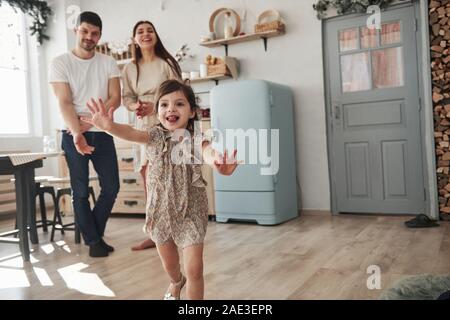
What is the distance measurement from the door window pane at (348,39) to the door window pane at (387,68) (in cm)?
20

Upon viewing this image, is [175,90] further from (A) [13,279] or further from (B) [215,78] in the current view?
(B) [215,78]

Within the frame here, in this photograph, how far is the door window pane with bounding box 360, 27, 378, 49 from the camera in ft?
12.2

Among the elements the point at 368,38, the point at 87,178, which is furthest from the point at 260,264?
the point at 368,38

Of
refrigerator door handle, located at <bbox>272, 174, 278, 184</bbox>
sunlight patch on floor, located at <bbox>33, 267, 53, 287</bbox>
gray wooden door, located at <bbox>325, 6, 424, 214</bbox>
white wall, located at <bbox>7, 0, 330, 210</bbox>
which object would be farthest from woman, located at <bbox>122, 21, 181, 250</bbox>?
gray wooden door, located at <bbox>325, 6, 424, 214</bbox>

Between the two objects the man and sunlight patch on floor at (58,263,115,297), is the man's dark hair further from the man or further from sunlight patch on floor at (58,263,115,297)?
sunlight patch on floor at (58,263,115,297)

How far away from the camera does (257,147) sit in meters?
3.94

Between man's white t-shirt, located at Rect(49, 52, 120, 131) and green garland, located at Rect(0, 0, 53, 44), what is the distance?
9.68ft

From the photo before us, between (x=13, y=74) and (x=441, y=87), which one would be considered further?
(x=13, y=74)

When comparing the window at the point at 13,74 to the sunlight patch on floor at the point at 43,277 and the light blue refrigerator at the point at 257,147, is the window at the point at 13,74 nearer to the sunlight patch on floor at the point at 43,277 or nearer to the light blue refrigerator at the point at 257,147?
the light blue refrigerator at the point at 257,147

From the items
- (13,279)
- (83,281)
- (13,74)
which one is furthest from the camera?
(13,74)

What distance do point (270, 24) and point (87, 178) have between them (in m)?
2.26
